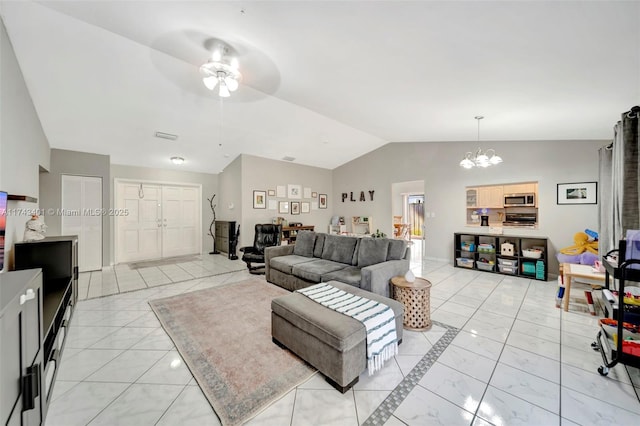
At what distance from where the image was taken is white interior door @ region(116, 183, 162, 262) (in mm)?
5879

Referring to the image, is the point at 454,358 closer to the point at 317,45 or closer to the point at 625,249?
the point at 625,249

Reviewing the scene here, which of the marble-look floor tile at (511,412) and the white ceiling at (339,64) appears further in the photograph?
the white ceiling at (339,64)

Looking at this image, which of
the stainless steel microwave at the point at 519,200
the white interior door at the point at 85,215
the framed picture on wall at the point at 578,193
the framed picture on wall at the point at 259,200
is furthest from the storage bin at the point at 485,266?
the white interior door at the point at 85,215

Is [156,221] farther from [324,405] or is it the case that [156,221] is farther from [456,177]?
[456,177]

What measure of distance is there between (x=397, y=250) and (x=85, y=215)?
608 cm

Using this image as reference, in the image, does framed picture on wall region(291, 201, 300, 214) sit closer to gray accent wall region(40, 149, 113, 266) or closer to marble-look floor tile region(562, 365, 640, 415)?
gray accent wall region(40, 149, 113, 266)

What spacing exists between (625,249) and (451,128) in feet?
9.87

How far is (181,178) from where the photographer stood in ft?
21.9

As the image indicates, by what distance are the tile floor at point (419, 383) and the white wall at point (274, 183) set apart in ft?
11.6

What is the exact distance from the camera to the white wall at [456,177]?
13.6 ft

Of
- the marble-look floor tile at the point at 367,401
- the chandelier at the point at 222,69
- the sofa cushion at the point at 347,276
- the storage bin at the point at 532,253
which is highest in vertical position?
the chandelier at the point at 222,69

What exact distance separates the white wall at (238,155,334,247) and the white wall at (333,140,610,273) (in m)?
0.54

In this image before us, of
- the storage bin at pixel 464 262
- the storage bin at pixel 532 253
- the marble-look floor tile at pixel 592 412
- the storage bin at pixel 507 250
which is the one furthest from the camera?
the storage bin at pixel 464 262

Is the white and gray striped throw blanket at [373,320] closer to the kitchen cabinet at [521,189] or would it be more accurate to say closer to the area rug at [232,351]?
the area rug at [232,351]
